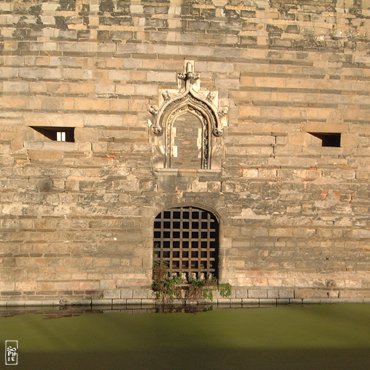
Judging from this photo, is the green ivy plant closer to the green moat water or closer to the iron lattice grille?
the iron lattice grille

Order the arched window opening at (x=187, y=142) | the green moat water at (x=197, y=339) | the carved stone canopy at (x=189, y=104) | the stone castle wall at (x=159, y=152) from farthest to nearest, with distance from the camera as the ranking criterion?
the arched window opening at (x=187, y=142) < the carved stone canopy at (x=189, y=104) < the stone castle wall at (x=159, y=152) < the green moat water at (x=197, y=339)

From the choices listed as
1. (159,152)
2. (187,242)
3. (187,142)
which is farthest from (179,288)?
(187,142)

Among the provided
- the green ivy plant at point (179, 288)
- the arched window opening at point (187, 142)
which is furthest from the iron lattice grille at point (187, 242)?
the arched window opening at point (187, 142)

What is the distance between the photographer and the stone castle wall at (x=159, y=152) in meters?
7.97

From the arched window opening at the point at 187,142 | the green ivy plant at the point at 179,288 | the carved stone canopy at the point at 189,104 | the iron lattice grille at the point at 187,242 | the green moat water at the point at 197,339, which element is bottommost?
the green moat water at the point at 197,339

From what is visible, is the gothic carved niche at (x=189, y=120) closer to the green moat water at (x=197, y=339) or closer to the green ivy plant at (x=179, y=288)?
the green ivy plant at (x=179, y=288)

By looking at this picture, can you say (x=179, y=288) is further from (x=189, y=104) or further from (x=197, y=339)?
(x=189, y=104)

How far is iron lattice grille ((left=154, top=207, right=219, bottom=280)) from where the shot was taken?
329 inches

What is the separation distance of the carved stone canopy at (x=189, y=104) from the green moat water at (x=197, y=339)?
3.31m

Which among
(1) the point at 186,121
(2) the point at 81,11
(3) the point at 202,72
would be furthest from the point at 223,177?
(2) the point at 81,11

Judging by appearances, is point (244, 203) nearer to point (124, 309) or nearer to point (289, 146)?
point (289, 146)

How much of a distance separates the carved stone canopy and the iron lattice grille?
1578 mm

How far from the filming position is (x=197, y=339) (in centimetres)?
661

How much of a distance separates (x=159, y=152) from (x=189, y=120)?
839 millimetres
